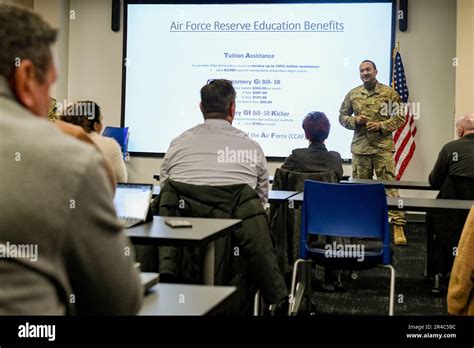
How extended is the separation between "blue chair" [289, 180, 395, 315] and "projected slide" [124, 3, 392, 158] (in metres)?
4.06

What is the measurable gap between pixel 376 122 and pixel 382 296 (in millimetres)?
2456

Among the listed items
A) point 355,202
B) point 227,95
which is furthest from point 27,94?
point 355,202

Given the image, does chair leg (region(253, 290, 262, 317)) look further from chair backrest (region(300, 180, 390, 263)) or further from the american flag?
the american flag

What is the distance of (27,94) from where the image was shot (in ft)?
3.22

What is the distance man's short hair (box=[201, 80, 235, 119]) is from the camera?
281 cm

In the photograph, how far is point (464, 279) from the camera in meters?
2.14

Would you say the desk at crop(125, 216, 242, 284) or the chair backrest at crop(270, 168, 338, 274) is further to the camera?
the chair backrest at crop(270, 168, 338, 274)

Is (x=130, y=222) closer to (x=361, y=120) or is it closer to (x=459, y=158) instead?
(x=459, y=158)

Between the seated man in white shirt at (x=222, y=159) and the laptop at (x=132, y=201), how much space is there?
14.1 inches

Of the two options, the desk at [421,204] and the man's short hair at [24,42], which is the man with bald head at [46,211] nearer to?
the man's short hair at [24,42]

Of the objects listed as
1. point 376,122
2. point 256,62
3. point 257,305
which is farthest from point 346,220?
point 256,62

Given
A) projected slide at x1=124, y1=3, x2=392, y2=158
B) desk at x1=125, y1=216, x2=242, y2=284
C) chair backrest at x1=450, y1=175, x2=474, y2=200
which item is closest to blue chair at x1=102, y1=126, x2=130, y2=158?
projected slide at x1=124, y1=3, x2=392, y2=158

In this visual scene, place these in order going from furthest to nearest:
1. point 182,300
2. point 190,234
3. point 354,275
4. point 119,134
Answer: point 119,134
point 354,275
point 190,234
point 182,300

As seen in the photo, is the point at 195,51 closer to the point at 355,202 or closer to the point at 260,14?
the point at 260,14
